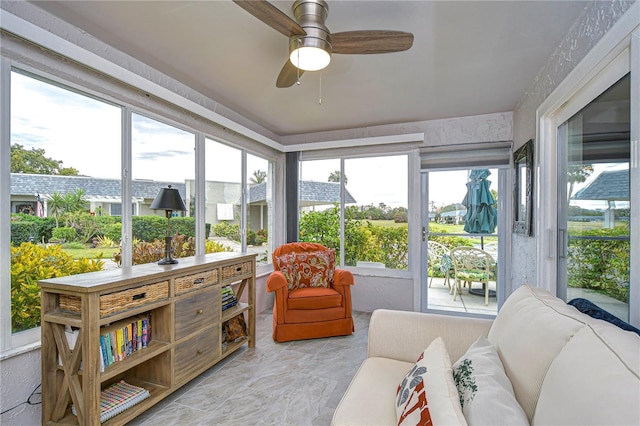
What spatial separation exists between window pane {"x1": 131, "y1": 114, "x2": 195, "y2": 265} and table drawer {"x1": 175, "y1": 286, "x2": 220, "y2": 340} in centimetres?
65

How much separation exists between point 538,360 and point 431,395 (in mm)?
337

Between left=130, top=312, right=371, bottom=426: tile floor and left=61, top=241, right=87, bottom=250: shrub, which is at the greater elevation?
left=61, top=241, right=87, bottom=250: shrub

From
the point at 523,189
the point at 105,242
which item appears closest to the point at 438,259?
the point at 523,189

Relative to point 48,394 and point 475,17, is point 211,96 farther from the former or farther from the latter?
point 48,394

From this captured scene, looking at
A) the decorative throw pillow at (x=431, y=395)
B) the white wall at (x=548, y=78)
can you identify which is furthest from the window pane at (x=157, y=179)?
the white wall at (x=548, y=78)

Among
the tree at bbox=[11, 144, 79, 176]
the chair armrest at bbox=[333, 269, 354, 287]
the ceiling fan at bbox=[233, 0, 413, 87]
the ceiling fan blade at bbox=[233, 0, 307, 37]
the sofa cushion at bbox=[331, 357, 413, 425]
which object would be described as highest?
the ceiling fan at bbox=[233, 0, 413, 87]

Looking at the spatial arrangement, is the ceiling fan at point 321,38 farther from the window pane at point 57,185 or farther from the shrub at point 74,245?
the shrub at point 74,245

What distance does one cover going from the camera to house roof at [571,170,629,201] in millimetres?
1483

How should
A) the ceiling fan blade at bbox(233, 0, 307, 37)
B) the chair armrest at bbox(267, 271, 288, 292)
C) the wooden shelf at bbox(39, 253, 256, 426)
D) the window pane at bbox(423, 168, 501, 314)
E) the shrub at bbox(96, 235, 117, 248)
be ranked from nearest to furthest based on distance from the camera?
the ceiling fan blade at bbox(233, 0, 307, 37)
the wooden shelf at bbox(39, 253, 256, 426)
the shrub at bbox(96, 235, 117, 248)
the chair armrest at bbox(267, 271, 288, 292)
the window pane at bbox(423, 168, 501, 314)

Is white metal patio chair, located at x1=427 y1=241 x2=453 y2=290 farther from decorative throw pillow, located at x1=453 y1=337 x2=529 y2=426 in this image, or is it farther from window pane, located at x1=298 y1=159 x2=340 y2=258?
decorative throw pillow, located at x1=453 y1=337 x2=529 y2=426

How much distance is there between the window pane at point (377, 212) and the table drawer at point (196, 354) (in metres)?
2.31

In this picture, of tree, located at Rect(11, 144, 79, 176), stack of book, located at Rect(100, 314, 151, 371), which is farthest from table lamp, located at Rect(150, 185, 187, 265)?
tree, located at Rect(11, 144, 79, 176)

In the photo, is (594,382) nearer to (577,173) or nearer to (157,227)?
(577,173)

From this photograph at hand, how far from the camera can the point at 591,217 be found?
179cm
